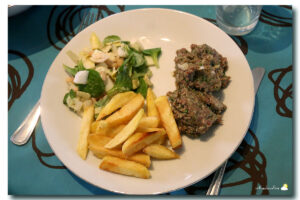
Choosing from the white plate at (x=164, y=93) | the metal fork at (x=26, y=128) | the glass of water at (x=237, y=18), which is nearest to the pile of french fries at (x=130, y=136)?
the white plate at (x=164, y=93)

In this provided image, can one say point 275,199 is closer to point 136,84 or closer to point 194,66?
point 194,66

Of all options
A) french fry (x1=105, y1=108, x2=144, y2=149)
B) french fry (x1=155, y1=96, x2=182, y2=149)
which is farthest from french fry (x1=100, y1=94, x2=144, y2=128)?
french fry (x1=155, y1=96, x2=182, y2=149)

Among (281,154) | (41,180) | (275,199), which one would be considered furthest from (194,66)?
(41,180)

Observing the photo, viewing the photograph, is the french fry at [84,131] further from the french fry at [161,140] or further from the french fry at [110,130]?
the french fry at [161,140]

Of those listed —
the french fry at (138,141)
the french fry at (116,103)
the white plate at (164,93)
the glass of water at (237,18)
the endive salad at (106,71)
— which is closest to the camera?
the french fry at (138,141)

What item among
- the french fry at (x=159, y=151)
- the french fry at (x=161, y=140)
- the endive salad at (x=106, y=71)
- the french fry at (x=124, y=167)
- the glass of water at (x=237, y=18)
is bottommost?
the french fry at (x=124, y=167)

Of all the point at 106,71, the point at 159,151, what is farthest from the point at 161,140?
the point at 106,71

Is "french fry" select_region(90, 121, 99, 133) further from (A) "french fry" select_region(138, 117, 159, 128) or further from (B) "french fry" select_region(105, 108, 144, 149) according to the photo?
(A) "french fry" select_region(138, 117, 159, 128)
